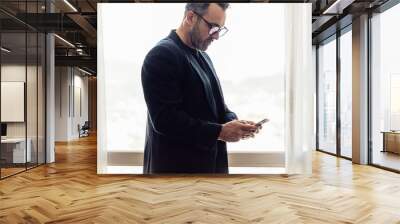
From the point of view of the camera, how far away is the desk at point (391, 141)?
23.3 feet

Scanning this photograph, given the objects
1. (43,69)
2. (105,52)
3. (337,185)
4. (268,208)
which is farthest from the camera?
(43,69)

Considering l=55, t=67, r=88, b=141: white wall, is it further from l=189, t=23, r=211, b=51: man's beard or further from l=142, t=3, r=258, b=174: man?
l=189, t=23, r=211, b=51: man's beard

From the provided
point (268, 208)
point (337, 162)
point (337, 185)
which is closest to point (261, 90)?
point (337, 185)

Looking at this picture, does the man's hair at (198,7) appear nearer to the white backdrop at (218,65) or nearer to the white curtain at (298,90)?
the white backdrop at (218,65)

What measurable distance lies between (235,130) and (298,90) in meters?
1.24

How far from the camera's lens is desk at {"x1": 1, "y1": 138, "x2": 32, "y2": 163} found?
656 cm

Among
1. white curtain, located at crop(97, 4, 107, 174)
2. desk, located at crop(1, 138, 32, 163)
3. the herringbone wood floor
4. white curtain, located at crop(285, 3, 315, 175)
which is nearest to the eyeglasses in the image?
white curtain, located at crop(285, 3, 315, 175)

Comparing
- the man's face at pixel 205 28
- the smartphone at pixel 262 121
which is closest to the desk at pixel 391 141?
the smartphone at pixel 262 121

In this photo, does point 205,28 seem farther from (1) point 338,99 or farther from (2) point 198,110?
(1) point 338,99

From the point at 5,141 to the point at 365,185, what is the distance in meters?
5.66

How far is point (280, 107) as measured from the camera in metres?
6.34

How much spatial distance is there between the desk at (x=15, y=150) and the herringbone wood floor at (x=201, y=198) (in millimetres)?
366

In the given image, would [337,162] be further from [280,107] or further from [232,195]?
[232,195]

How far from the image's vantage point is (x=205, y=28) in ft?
19.7
